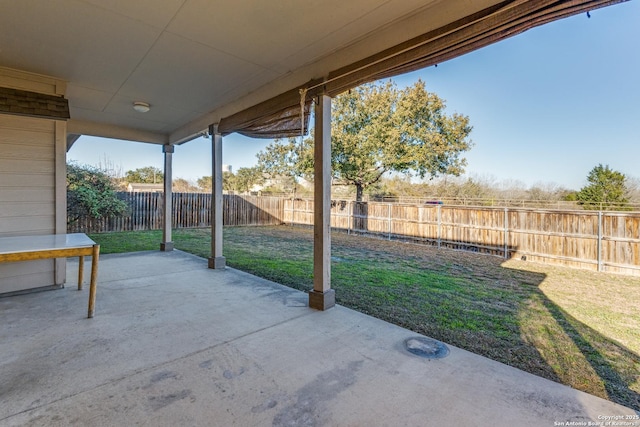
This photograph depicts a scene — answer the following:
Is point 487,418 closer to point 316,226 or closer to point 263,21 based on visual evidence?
point 316,226

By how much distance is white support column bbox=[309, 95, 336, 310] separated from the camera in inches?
117

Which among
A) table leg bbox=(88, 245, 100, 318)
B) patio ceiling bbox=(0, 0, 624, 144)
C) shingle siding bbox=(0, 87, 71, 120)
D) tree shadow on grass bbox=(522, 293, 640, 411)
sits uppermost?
patio ceiling bbox=(0, 0, 624, 144)

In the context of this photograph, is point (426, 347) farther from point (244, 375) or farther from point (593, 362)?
point (244, 375)

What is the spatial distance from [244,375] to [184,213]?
36.8 feet

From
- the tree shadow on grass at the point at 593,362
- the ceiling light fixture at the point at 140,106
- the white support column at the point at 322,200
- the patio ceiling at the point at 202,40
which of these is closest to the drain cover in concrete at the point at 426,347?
the tree shadow on grass at the point at 593,362

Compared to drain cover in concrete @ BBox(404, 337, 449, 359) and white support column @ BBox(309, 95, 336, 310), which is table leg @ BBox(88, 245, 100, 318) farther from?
drain cover in concrete @ BBox(404, 337, 449, 359)

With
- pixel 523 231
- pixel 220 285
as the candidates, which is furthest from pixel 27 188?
pixel 523 231

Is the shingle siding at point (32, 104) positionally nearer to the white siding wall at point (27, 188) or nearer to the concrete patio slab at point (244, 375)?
the white siding wall at point (27, 188)

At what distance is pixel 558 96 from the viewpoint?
12336 mm

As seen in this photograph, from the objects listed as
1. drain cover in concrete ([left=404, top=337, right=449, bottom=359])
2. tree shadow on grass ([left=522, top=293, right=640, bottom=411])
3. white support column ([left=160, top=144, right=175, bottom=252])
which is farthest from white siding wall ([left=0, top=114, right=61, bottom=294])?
tree shadow on grass ([left=522, top=293, right=640, bottom=411])

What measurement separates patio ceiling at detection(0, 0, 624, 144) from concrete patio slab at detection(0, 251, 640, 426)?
2.30m

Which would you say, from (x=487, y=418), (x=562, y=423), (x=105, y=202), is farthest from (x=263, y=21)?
(x=105, y=202)

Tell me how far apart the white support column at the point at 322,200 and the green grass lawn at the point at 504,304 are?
0.47 m

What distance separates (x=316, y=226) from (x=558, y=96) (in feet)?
48.3
